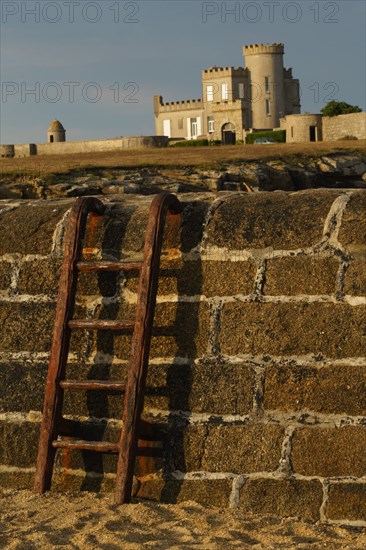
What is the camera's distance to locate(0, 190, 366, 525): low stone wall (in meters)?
4.07

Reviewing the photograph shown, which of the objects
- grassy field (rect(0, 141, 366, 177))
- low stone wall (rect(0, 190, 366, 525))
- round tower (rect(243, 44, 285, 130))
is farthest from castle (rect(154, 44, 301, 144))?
low stone wall (rect(0, 190, 366, 525))

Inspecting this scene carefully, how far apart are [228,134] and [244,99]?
7.91 metres

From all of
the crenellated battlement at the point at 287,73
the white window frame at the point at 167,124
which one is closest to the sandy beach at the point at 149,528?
the crenellated battlement at the point at 287,73

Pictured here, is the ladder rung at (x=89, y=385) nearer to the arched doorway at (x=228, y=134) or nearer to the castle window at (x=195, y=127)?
the arched doorway at (x=228, y=134)

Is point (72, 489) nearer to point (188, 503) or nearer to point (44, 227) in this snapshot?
point (188, 503)

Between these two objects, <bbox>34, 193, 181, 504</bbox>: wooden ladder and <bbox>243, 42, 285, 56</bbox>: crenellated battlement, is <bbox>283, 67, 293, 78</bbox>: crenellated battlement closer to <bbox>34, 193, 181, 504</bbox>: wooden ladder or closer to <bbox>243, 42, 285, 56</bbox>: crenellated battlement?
<bbox>243, 42, 285, 56</bbox>: crenellated battlement

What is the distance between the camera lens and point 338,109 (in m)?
74.1

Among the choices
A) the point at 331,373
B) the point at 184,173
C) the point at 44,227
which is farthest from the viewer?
the point at 184,173

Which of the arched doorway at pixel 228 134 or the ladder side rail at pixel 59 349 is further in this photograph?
the arched doorway at pixel 228 134

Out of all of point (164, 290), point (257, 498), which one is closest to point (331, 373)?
point (257, 498)

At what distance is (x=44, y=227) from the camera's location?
4793 mm

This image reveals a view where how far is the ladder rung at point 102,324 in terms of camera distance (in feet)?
14.1

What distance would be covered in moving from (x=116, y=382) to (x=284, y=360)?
0.78 metres

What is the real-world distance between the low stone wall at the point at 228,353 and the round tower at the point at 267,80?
3141 inches
